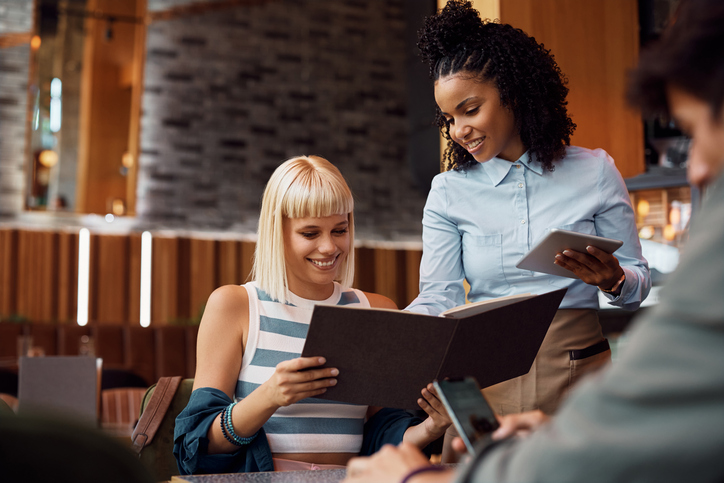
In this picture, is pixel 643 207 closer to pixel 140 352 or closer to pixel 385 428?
pixel 385 428

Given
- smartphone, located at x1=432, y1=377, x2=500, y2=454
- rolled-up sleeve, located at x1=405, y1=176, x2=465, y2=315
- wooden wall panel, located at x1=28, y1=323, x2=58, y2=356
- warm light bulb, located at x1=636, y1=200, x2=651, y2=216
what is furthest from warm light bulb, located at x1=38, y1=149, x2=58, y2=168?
smartphone, located at x1=432, y1=377, x2=500, y2=454

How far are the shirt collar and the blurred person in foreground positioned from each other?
4.11ft

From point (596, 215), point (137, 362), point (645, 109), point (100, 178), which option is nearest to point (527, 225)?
point (596, 215)

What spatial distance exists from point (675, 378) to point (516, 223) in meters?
1.35

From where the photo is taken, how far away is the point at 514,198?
1.88 meters

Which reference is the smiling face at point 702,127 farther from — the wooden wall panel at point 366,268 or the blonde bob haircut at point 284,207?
the wooden wall panel at point 366,268

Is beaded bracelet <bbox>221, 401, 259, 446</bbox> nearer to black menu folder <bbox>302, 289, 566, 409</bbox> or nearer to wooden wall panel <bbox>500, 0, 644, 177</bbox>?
black menu folder <bbox>302, 289, 566, 409</bbox>

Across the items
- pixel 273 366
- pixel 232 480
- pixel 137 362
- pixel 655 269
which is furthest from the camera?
pixel 137 362

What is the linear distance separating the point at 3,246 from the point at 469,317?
23.2 ft

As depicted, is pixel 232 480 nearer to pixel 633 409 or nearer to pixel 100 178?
pixel 633 409

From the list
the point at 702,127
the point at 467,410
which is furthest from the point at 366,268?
the point at 702,127

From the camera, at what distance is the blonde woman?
1486mm

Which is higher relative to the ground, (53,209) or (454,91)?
(454,91)

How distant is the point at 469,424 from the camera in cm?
94
